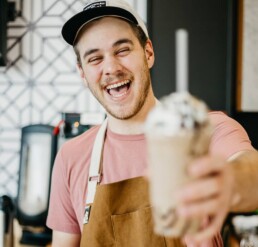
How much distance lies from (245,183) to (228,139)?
1.30ft

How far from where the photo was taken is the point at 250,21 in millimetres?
2270

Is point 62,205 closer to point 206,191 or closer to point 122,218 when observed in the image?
point 122,218

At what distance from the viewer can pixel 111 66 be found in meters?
1.44

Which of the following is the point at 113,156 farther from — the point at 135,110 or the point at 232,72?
the point at 232,72

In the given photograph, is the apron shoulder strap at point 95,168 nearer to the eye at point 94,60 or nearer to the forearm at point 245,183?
the eye at point 94,60

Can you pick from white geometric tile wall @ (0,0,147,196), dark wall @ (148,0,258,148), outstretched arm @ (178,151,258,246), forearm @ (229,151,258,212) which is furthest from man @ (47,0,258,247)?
white geometric tile wall @ (0,0,147,196)

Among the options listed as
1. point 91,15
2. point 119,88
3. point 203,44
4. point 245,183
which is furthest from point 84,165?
point 203,44

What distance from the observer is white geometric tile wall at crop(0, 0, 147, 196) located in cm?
261

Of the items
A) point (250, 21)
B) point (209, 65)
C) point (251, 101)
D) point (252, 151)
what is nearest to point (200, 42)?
point (209, 65)

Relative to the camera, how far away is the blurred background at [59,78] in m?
2.16

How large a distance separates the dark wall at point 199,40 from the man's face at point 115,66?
846mm

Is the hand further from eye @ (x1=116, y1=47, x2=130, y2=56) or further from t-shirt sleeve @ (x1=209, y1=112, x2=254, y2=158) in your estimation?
eye @ (x1=116, y1=47, x2=130, y2=56)

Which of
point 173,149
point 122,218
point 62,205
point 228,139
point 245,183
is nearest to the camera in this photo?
point 173,149

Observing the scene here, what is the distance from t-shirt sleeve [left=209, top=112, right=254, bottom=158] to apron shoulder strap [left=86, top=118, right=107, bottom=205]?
0.44 meters
